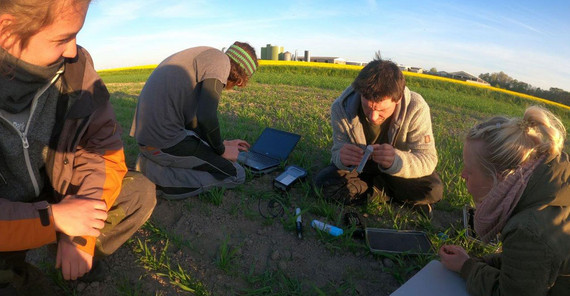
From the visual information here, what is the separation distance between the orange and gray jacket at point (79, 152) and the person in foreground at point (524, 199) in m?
2.02

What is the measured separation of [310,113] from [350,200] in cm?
346

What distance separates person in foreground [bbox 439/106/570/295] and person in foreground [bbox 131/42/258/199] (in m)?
2.03

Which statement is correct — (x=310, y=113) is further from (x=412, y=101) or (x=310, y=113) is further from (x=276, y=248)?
(x=276, y=248)

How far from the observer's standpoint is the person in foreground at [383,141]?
8.89 feet

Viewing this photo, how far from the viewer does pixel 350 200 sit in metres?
3.09

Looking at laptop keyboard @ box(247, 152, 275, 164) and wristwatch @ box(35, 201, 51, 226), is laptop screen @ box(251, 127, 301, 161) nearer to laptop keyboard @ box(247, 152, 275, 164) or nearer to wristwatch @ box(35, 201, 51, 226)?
laptop keyboard @ box(247, 152, 275, 164)

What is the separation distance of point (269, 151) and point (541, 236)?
2875mm

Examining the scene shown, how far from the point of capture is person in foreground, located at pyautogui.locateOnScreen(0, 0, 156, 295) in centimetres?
143

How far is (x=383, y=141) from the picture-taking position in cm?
322

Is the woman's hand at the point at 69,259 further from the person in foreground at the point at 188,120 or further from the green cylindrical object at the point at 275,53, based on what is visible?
the green cylindrical object at the point at 275,53

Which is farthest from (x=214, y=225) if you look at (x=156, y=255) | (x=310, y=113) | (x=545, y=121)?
(x=310, y=113)

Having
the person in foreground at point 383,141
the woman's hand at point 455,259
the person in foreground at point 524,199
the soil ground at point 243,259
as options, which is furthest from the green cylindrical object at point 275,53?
the person in foreground at point 524,199

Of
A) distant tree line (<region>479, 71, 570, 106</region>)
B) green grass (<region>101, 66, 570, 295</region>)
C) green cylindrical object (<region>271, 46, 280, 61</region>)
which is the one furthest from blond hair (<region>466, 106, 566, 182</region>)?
green cylindrical object (<region>271, 46, 280, 61</region>)

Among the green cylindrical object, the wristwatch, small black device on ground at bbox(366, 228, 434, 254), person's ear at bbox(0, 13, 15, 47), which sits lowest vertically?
small black device on ground at bbox(366, 228, 434, 254)
